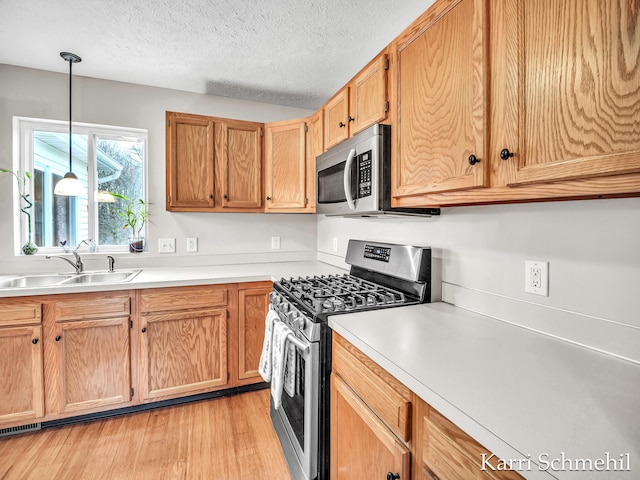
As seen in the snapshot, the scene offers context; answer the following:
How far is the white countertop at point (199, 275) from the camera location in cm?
190

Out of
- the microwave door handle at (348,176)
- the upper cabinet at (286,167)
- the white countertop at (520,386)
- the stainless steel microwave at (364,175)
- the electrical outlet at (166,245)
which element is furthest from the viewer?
the electrical outlet at (166,245)

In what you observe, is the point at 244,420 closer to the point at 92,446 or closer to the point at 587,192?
the point at 92,446

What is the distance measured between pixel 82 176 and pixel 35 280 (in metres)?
0.84

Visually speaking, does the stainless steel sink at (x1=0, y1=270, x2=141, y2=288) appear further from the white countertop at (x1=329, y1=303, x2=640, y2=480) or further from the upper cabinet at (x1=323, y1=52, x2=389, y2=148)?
the white countertop at (x1=329, y1=303, x2=640, y2=480)

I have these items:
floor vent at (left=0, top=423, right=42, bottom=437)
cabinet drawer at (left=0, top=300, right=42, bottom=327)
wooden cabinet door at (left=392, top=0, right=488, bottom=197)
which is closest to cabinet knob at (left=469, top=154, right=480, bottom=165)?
wooden cabinet door at (left=392, top=0, right=488, bottom=197)

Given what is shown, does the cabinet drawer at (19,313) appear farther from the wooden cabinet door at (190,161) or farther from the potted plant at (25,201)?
the wooden cabinet door at (190,161)

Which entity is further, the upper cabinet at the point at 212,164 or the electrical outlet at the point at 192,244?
the electrical outlet at the point at 192,244

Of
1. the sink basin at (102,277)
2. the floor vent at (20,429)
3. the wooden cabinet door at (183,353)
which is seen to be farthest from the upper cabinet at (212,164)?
the floor vent at (20,429)

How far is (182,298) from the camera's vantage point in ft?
7.07

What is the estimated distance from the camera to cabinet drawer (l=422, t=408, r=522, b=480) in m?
0.64

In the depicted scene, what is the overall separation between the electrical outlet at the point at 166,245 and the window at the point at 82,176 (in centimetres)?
29

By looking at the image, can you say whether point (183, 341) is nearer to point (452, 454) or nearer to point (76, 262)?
point (76, 262)

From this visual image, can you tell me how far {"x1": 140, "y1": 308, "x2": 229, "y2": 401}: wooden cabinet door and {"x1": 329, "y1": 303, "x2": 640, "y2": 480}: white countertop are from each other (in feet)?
4.31

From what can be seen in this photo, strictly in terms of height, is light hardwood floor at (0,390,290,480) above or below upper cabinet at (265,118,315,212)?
below
